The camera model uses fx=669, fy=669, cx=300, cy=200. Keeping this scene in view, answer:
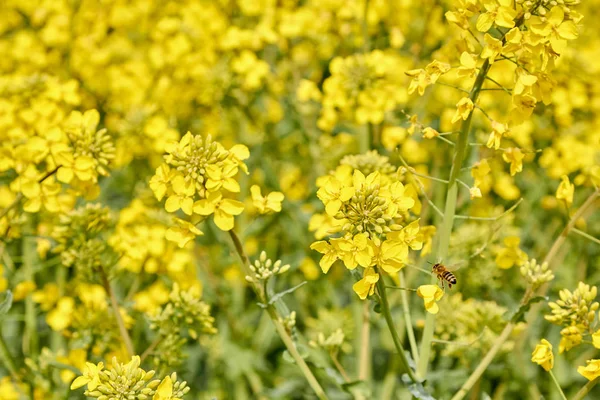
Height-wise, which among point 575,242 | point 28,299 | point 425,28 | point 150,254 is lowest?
point 575,242

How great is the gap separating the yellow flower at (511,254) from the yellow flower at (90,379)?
1.37 metres

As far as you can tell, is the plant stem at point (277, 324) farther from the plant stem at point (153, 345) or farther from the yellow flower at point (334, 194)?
the plant stem at point (153, 345)

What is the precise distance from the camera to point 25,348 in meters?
3.07

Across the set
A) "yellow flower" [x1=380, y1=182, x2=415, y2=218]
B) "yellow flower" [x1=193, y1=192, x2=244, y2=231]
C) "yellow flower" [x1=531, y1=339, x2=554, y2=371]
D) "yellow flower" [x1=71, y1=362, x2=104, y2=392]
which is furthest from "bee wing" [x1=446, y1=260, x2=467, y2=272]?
"yellow flower" [x1=71, y1=362, x2=104, y2=392]

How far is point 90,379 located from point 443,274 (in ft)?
3.46

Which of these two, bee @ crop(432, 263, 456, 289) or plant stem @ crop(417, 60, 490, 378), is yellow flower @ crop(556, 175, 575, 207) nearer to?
plant stem @ crop(417, 60, 490, 378)

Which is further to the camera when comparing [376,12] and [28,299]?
[376,12]

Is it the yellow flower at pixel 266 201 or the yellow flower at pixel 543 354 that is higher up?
the yellow flower at pixel 266 201

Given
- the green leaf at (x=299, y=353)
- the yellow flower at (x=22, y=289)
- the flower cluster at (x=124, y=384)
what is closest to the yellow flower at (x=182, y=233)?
the flower cluster at (x=124, y=384)

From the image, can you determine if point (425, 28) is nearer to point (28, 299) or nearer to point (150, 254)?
point (150, 254)

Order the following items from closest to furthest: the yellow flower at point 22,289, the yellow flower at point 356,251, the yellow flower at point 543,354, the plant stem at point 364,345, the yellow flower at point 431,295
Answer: the yellow flower at point 356,251, the yellow flower at point 431,295, the yellow flower at point 543,354, the plant stem at point 364,345, the yellow flower at point 22,289

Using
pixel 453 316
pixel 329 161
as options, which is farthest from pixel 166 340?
pixel 329 161

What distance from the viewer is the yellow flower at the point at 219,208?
1.99 m

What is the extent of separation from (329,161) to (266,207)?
1.45 metres
